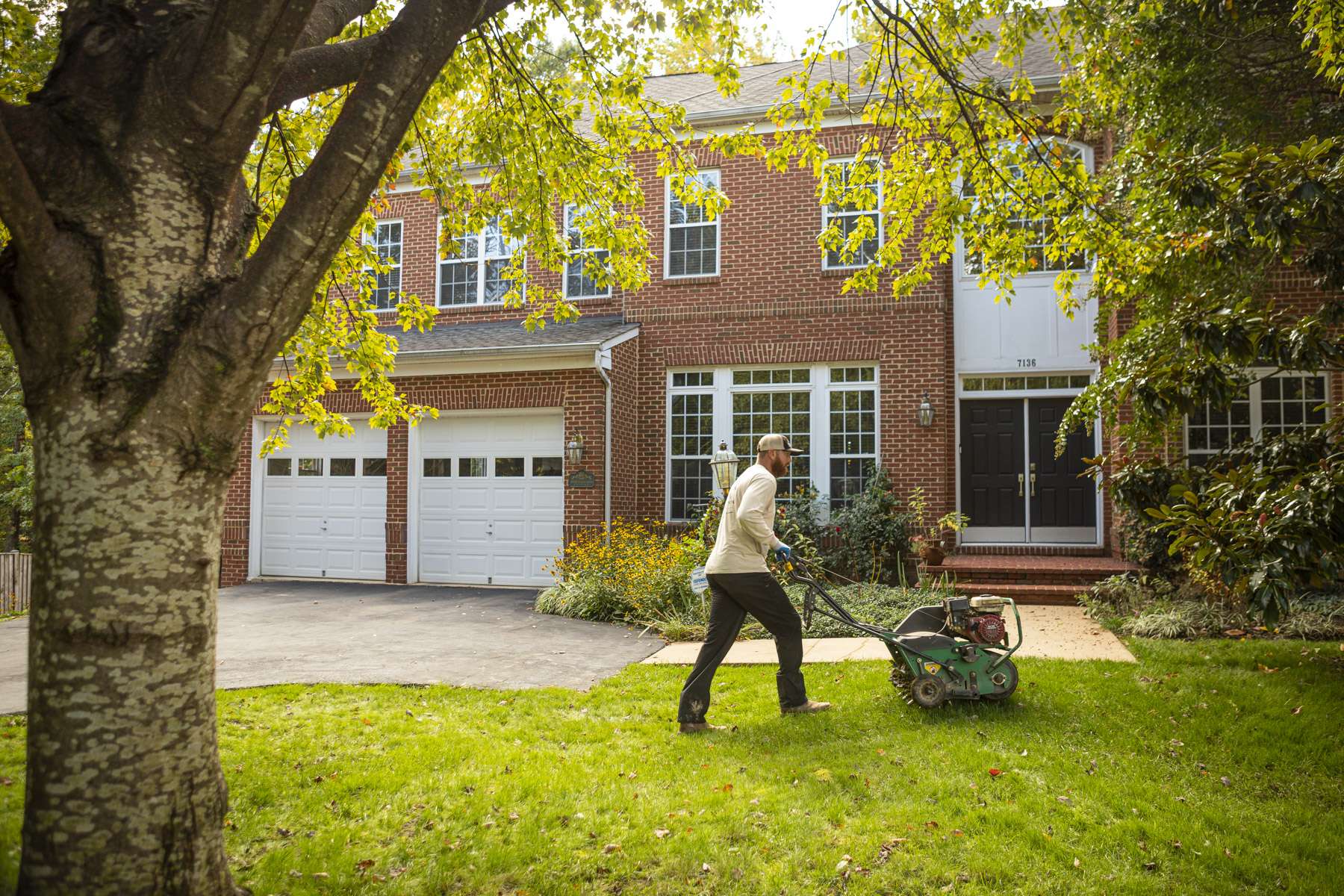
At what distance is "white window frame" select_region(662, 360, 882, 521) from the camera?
13.3 m

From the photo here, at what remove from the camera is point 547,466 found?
13328mm

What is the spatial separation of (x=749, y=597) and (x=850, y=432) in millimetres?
8011

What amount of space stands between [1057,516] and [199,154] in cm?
1242

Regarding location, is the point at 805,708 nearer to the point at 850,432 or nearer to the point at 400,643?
the point at 400,643

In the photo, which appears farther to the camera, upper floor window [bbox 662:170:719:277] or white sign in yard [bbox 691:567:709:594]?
upper floor window [bbox 662:170:719:277]

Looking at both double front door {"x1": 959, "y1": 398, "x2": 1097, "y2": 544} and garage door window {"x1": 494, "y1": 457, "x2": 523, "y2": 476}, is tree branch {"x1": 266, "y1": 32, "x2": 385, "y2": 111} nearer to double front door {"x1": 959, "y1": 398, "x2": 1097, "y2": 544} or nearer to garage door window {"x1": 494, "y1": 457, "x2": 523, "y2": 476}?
garage door window {"x1": 494, "y1": 457, "x2": 523, "y2": 476}

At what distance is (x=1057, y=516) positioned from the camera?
12961 mm

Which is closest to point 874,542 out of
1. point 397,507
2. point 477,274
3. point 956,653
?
point 956,653

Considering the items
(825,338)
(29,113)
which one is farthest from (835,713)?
(825,338)

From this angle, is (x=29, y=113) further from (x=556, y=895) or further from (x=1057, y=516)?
(x=1057, y=516)

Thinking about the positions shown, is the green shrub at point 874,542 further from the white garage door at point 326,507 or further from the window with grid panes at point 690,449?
the white garage door at point 326,507

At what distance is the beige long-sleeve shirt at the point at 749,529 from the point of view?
5711 millimetres

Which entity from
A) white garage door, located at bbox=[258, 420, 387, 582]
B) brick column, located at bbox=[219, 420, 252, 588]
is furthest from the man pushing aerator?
brick column, located at bbox=[219, 420, 252, 588]

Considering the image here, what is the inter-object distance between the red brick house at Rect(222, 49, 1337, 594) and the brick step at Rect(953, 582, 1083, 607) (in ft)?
5.01
